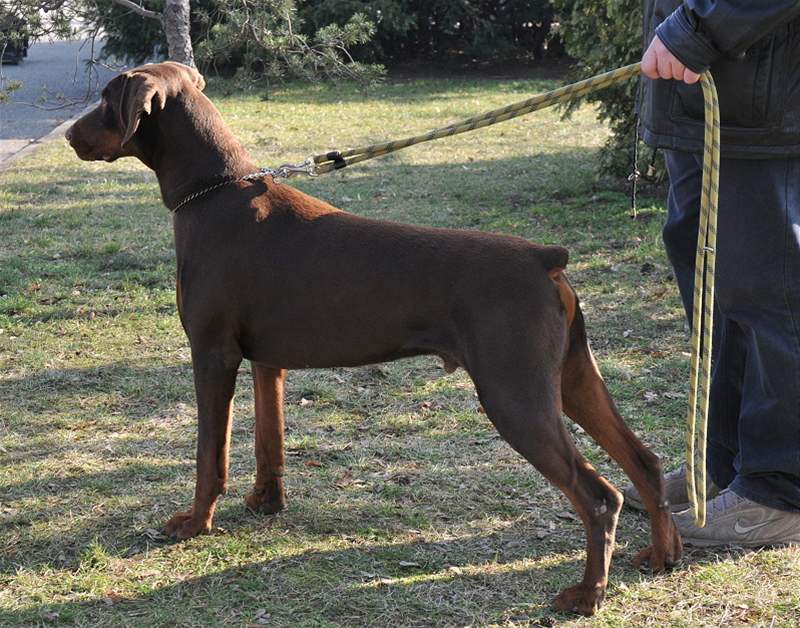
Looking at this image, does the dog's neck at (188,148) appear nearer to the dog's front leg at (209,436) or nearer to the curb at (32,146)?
the dog's front leg at (209,436)

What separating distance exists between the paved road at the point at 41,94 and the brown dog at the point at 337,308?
393 cm

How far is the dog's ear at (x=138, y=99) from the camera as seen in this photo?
11.8 feet

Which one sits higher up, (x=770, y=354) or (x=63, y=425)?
(x=770, y=354)

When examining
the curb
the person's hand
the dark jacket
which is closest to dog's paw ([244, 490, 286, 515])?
the dark jacket

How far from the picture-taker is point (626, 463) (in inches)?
142

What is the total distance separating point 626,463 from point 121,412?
261 cm

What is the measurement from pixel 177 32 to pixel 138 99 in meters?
3.62

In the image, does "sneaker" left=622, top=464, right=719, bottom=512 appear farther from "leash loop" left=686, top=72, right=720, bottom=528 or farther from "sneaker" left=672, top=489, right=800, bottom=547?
"leash loop" left=686, top=72, right=720, bottom=528

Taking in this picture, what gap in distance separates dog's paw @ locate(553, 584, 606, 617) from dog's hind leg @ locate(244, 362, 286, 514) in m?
1.20

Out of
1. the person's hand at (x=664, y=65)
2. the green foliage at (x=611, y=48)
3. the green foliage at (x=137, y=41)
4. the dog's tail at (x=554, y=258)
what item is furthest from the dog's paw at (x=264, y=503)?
the green foliage at (x=137, y=41)

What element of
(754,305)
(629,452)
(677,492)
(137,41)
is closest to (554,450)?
(629,452)

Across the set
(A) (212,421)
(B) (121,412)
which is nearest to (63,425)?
(B) (121,412)

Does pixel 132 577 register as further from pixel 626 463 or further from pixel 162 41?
pixel 162 41

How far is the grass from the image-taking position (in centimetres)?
344
